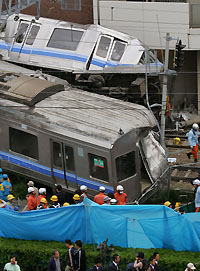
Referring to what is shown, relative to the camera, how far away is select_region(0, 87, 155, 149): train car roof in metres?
24.2

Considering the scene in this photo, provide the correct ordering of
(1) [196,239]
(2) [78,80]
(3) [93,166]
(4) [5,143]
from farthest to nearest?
(2) [78,80] → (4) [5,143] → (3) [93,166] → (1) [196,239]

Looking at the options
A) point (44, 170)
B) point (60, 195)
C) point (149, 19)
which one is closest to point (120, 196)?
point (60, 195)

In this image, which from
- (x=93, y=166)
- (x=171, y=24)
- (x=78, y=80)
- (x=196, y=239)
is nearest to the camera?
(x=196, y=239)

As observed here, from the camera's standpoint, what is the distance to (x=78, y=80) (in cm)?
3025

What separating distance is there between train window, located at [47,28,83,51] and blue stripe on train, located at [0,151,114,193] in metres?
6.11

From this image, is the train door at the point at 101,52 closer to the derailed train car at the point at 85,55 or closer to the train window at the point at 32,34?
the derailed train car at the point at 85,55

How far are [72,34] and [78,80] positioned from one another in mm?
1759

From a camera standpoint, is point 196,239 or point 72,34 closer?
point 196,239

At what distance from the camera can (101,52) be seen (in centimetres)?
3017

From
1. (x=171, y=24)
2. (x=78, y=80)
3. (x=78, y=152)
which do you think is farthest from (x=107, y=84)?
(x=78, y=152)

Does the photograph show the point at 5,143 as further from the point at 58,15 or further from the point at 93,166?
the point at 58,15

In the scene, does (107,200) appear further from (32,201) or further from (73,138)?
(73,138)

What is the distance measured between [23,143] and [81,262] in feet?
22.9

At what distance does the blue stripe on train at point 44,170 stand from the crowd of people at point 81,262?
460 centimetres
